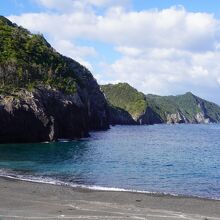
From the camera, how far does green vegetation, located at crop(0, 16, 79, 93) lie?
99250 mm

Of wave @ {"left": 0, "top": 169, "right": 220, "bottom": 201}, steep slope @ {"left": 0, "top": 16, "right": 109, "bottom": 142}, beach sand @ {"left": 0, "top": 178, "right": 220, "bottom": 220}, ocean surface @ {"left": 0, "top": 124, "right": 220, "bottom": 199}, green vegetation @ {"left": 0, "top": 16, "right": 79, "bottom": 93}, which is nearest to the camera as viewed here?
beach sand @ {"left": 0, "top": 178, "right": 220, "bottom": 220}

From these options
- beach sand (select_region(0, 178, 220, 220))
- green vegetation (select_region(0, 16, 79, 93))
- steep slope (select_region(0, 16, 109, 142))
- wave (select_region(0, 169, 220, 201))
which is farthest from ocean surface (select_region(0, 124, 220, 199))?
green vegetation (select_region(0, 16, 79, 93))

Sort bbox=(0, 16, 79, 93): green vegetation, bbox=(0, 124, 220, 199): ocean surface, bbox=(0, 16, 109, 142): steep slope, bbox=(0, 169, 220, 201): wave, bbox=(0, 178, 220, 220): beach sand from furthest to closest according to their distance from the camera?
bbox=(0, 16, 79, 93): green vegetation → bbox=(0, 16, 109, 142): steep slope → bbox=(0, 124, 220, 199): ocean surface → bbox=(0, 169, 220, 201): wave → bbox=(0, 178, 220, 220): beach sand

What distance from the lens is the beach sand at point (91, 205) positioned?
22594 mm

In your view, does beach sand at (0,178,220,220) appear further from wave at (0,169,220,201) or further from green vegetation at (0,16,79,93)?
green vegetation at (0,16,79,93)

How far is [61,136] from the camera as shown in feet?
320

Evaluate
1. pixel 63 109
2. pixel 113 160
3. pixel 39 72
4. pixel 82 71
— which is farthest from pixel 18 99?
pixel 82 71

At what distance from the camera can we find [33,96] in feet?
298

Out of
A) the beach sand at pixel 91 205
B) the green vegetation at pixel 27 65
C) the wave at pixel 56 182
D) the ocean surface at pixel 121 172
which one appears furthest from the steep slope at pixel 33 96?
the beach sand at pixel 91 205

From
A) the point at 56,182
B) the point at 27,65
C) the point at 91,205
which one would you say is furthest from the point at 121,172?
the point at 27,65

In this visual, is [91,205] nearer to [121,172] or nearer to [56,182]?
[56,182]

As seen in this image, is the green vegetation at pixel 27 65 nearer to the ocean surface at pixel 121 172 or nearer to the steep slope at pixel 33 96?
the steep slope at pixel 33 96

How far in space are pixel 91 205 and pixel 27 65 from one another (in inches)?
3447

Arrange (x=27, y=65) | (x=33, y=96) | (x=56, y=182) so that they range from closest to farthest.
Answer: (x=56, y=182) < (x=33, y=96) < (x=27, y=65)
